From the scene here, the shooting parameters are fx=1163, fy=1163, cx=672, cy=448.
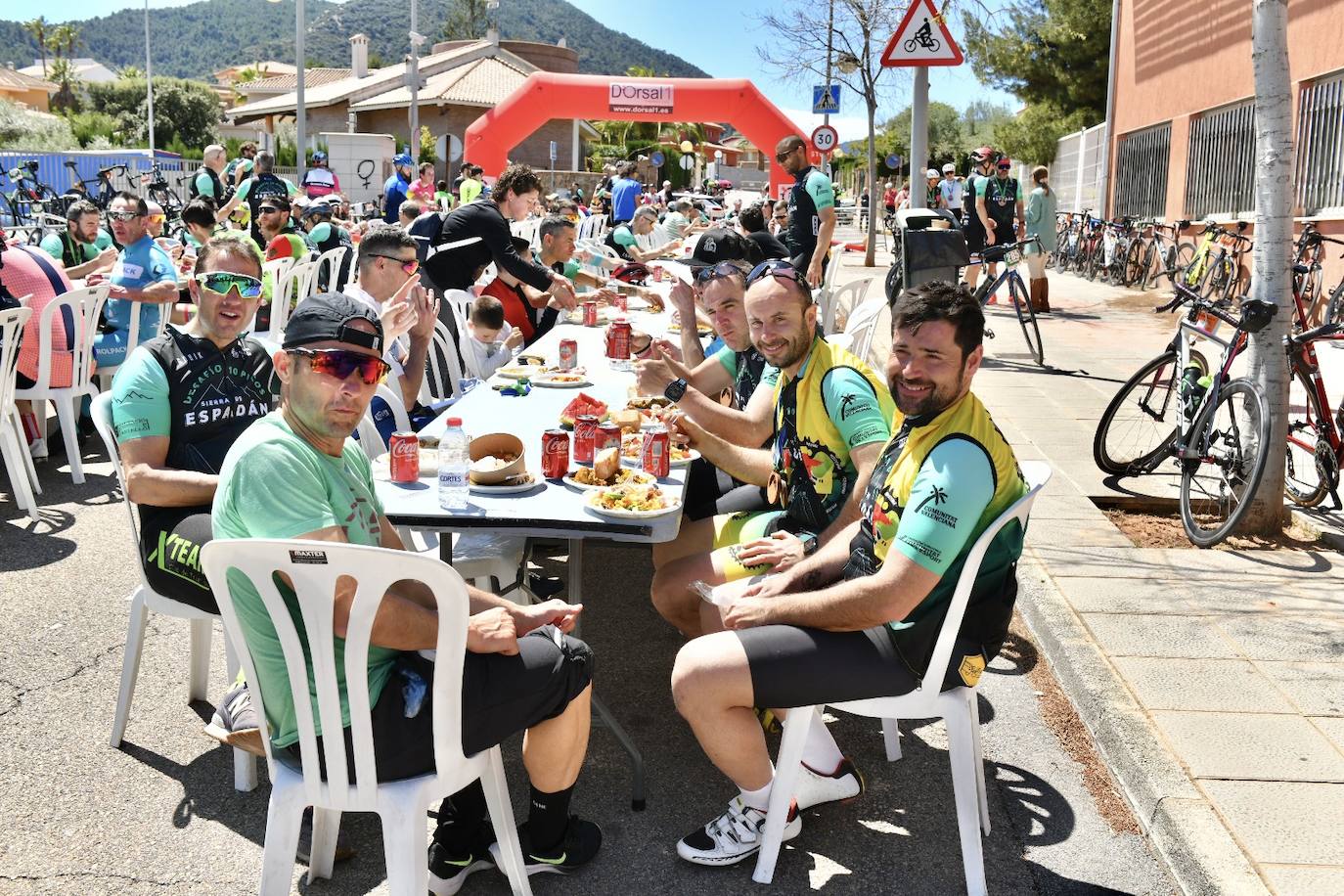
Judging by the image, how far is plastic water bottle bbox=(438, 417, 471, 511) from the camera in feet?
10.8

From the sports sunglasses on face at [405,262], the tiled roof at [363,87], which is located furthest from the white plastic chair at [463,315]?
the tiled roof at [363,87]

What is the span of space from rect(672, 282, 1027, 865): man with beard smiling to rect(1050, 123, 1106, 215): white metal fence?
19883 mm

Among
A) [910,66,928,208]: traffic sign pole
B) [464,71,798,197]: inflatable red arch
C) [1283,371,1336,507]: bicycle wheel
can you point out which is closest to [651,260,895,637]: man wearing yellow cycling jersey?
[1283,371,1336,507]: bicycle wheel

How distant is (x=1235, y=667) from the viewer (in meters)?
3.98

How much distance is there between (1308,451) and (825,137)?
17077 millimetres

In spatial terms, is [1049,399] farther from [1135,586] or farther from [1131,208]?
[1131,208]

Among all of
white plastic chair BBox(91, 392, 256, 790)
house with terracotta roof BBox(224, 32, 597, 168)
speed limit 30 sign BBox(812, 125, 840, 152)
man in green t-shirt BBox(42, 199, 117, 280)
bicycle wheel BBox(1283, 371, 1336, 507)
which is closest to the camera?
white plastic chair BBox(91, 392, 256, 790)

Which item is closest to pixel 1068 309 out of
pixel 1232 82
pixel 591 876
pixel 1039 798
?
pixel 1232 82

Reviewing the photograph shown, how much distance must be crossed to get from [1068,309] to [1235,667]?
11.8 meters

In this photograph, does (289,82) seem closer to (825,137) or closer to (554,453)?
(825,137)

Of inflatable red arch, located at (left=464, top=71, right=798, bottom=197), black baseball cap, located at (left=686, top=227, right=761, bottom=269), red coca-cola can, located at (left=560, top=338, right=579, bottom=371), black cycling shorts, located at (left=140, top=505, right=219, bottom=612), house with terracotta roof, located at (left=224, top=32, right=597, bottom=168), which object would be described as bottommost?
black cycling shorts, located at (left=140, top=505, right=219, bottom=612)

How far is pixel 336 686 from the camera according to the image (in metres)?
2.40

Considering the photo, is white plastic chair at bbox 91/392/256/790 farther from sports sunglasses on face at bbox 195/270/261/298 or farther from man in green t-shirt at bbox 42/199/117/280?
man in green t-shirt at bbox 42/199/117/280

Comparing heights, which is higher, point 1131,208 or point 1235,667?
point 1131,208
